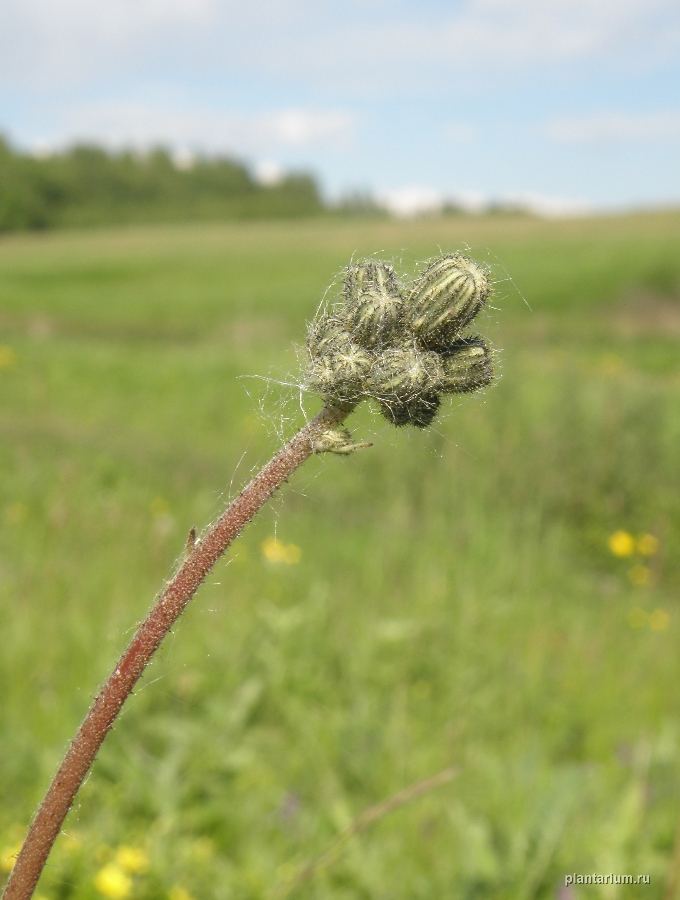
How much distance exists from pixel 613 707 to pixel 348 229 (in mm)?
52502

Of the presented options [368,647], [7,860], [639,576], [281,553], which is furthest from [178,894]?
[639,576]

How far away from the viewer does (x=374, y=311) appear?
102 centimetres

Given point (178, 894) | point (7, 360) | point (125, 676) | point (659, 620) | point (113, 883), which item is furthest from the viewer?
point (7, 360)

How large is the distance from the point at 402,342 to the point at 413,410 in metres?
0.09

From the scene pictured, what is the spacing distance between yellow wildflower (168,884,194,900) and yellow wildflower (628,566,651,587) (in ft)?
16.5

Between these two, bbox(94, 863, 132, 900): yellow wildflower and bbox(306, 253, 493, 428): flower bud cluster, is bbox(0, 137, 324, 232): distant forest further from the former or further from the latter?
bbox(306, 253, 493, 428): flower bud cluster

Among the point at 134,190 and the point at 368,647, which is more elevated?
the point at 134,190

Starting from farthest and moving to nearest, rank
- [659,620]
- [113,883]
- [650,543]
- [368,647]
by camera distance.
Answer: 1. [650,543]
2. [659,620]
3. [368,647]
4. [113,883]

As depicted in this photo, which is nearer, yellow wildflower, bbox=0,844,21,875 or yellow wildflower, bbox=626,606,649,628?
yellow wildflower, bbox=0,844,21,875

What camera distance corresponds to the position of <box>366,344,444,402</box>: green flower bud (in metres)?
0.98

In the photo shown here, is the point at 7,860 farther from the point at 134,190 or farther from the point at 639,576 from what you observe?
the point at 134,190

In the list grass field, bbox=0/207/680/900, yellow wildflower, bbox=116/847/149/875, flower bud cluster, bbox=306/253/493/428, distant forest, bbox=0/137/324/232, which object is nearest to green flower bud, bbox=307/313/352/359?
flower bud cluster, bbox=306/253/493/428

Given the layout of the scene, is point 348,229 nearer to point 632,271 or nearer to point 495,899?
point 632,271

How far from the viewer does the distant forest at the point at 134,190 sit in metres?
28.2
